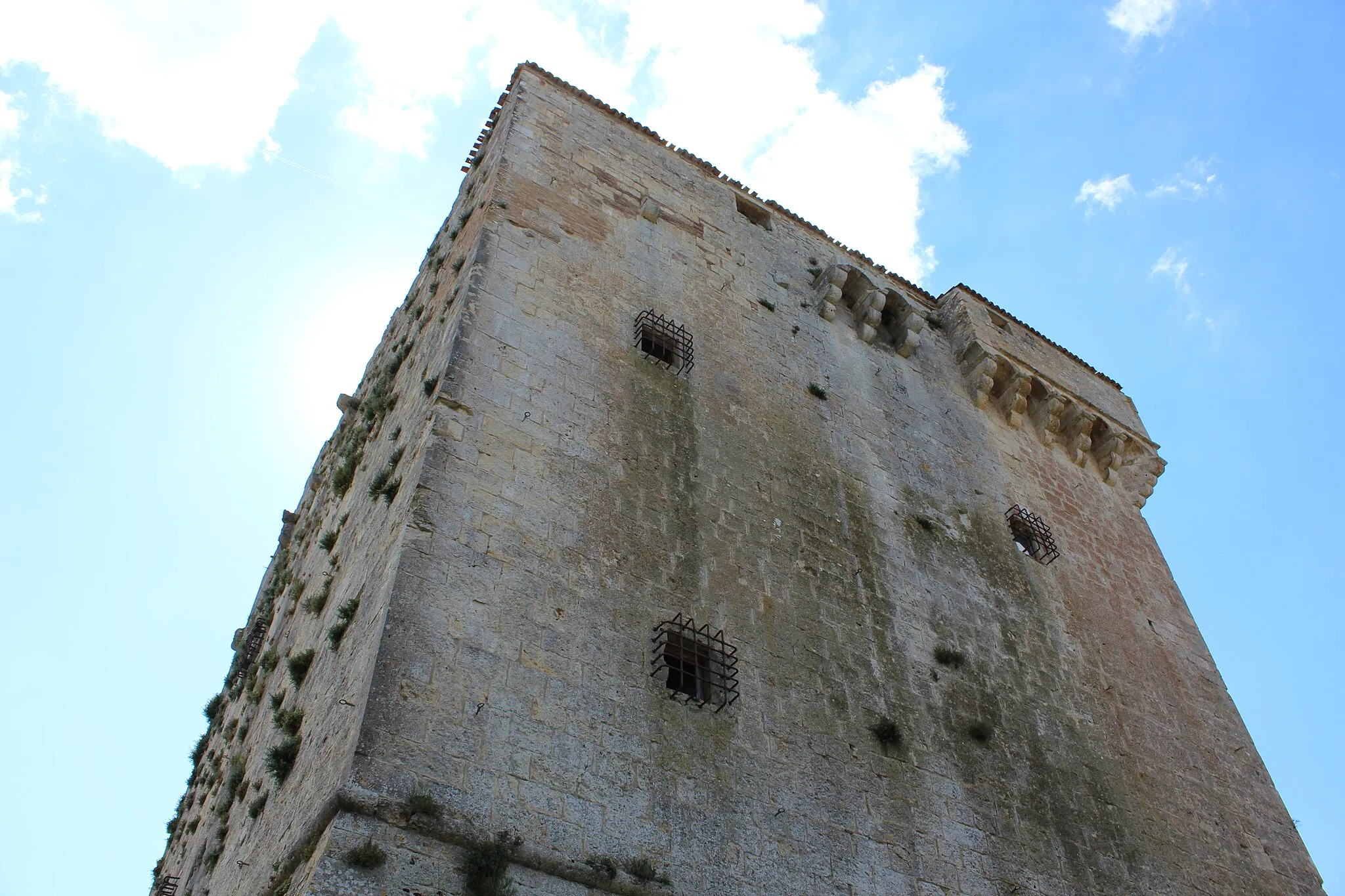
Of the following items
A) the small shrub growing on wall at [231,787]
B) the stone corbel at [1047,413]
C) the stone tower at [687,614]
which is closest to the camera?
the stone tower at [687,614]

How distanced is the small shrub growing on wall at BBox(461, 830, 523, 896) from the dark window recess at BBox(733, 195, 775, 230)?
34.0 feet

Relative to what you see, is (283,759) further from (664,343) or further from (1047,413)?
(1047,413)

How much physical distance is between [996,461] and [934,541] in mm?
3034

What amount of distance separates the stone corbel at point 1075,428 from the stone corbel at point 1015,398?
3.12 feet

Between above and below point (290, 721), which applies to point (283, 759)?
below

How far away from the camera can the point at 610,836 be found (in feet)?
22.2

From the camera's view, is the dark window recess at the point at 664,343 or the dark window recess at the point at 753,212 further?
the dark window recess at the point at 753,212

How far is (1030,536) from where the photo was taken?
1308cm

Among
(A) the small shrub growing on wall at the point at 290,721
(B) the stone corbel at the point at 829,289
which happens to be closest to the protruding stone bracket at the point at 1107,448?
(B) the stone corbel at the point at 829,289

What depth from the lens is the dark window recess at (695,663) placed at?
26.3ft

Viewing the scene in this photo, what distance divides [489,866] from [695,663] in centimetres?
255

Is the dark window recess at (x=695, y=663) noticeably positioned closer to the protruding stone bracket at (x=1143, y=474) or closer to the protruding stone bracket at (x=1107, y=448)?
the protruding stone bracket at (x=1107, y=448)

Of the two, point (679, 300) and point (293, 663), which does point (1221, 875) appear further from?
point (293, 663)

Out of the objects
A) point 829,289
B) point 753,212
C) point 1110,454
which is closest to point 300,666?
point 829,289
